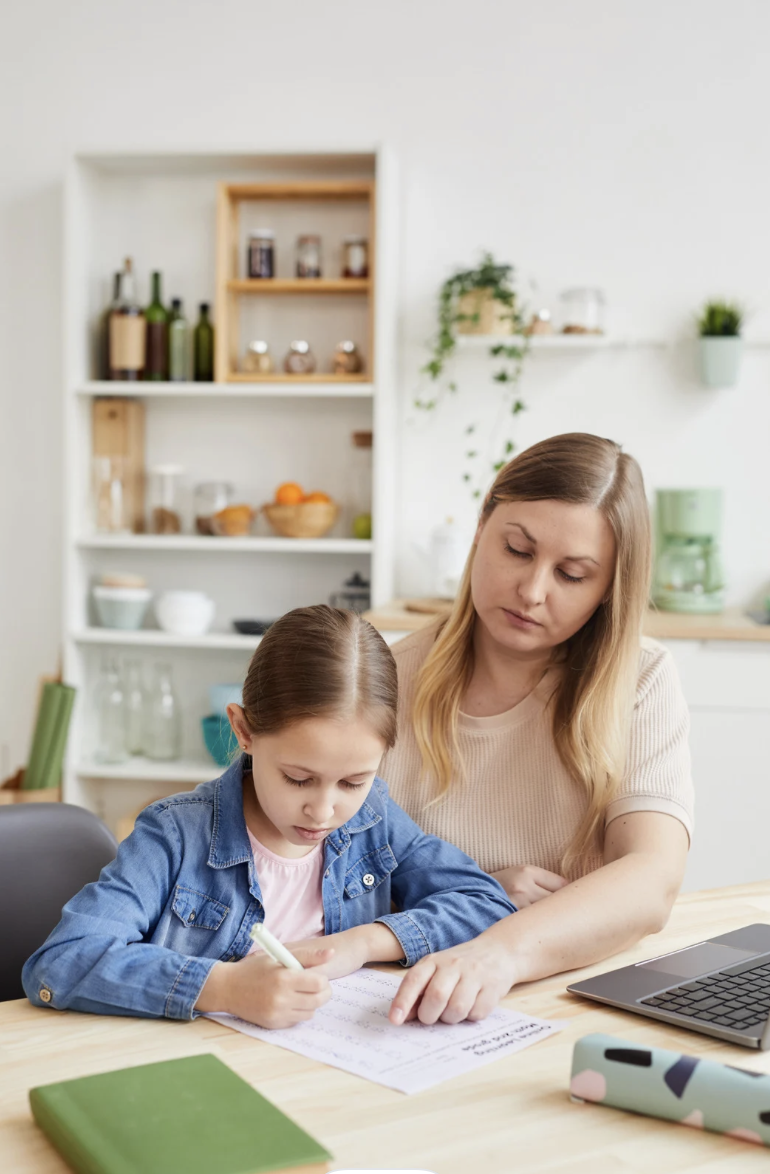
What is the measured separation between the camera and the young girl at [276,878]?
1087 millimetres

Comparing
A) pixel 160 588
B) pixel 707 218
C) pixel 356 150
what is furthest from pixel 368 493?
pixel 707 218

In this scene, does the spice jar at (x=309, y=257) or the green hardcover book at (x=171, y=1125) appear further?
the spice jar at (x=309, y=257)

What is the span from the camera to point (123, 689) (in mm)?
3625

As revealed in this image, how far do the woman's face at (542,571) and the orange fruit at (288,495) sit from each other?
1.94 metres

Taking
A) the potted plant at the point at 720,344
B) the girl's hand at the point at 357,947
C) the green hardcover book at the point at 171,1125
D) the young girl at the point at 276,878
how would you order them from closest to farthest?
the green hardcover book at the point at 171,1125, the young girl at the point at 276,878, the girl's hand at the point at 357,947, the potted plant at the point at 720,344

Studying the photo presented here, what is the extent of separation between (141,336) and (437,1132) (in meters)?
3.00

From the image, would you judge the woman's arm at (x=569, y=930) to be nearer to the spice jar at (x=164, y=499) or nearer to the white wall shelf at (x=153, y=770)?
the white wall shelf at (x=153, y=770)

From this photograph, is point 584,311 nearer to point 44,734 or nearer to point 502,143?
point 502,143

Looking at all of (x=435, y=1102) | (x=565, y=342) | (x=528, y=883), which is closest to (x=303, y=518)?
(x=565, y=342)

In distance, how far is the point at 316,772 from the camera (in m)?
1.18

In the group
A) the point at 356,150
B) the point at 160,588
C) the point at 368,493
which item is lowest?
the point at 160,588

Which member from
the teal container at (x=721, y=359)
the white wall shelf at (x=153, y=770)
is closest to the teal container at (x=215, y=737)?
the white wall shelf at (x=153, y=770)

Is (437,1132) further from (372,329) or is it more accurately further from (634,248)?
(634,248)

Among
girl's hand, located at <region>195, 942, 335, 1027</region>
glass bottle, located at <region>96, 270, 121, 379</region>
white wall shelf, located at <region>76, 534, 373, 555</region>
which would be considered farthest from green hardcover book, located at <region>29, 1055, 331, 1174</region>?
glass bottle, located at <region>96, 270, 121, 379</region>
